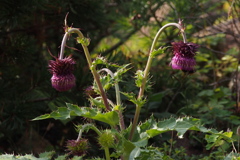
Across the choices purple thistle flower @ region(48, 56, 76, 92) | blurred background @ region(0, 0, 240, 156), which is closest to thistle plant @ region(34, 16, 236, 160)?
purple thistle flower @ region(48, 56, 76, 92)

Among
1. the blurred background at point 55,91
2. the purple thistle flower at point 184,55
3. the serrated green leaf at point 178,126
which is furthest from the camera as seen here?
the blurred background at point 55,91

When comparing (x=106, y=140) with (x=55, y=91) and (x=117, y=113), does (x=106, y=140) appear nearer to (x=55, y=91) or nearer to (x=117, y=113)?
(x=117, y=113)

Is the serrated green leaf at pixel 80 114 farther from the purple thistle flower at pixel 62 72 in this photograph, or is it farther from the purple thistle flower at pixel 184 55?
the purple thistle flower at pixel 184 55

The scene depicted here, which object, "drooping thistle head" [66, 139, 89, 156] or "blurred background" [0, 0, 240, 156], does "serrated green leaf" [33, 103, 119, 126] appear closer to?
"drooping thistle head" [66, 139, 89, 156]

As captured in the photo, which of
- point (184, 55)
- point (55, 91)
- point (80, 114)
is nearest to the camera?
point (80, 114)

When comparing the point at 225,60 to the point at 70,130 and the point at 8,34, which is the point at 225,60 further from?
the point at 8,34

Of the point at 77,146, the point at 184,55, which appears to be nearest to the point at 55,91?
the point at 77,146

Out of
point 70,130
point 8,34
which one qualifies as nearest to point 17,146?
point 70,130

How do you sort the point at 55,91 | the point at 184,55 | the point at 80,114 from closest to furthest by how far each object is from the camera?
1. the point at 80,114
2. the point at 184,55
3. the point at 55,91

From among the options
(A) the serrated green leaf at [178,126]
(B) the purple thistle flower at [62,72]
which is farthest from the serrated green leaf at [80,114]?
(A) the serrated green leaf at [178,126]

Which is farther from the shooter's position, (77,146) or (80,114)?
(77,146)

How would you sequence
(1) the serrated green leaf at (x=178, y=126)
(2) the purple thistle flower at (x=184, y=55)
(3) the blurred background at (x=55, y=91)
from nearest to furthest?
(1) the serrated green leaf at (x=178, y=126) → (2) the purple thistle flower at (x=184, y=55) → (3) the blurred background at (x=55, y=91)
